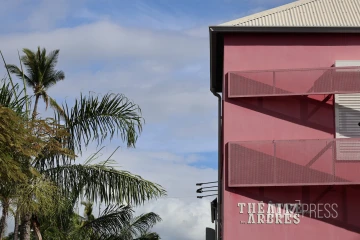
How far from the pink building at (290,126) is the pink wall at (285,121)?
22 millimetres

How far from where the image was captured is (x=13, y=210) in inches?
707

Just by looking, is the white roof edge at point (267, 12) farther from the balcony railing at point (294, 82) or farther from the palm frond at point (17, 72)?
the palm frond at point (17, 72)

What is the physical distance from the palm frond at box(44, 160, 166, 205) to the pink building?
1890 millimetres

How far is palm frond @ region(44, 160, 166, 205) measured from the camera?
17.5 meters

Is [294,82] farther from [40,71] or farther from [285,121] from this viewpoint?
[40,71]

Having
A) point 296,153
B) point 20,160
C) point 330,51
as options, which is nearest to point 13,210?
point 20,160

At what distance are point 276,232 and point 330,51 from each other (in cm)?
443

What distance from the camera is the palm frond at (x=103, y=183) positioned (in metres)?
17.5

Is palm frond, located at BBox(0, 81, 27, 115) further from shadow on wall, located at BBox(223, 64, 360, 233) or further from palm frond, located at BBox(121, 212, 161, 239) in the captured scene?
palm frond, located at BBox(121, 212, 161, 239)

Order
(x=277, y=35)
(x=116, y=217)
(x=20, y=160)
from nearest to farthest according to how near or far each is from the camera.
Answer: (x=20, y=160), (x=277, y=35), (x=116, y=217)

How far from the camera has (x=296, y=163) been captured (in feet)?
54.5

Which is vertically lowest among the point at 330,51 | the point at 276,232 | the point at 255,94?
the point at 276,232

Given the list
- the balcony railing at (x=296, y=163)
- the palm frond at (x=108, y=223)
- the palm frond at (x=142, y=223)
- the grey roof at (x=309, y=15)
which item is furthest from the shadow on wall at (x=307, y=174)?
the palm frond at (x=142, y=223)

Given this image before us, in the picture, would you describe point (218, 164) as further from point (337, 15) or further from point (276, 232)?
point (337, 15)
